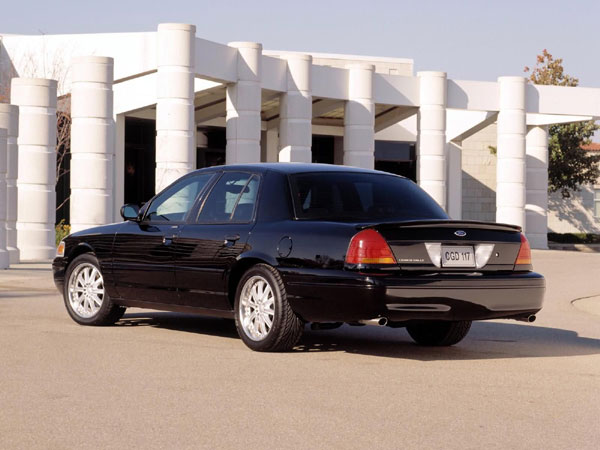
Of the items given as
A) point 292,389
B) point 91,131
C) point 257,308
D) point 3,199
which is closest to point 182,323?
point 257,308

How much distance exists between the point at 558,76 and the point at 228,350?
53410 millimetres

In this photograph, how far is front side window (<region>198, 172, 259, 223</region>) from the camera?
10.0 metres

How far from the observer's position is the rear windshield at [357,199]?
31.8ft

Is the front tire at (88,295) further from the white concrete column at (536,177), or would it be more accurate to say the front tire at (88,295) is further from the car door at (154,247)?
the white concrete column at (536,177)

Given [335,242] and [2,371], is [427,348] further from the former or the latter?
[2,371]

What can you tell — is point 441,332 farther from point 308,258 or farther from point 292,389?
point 292,389

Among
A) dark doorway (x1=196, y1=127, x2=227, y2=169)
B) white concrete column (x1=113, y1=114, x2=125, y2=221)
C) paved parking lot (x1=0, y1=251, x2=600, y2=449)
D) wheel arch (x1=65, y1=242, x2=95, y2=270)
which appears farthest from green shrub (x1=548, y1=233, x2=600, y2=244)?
wheel arch (x1=65, y1=242, x2=95, y2=270)

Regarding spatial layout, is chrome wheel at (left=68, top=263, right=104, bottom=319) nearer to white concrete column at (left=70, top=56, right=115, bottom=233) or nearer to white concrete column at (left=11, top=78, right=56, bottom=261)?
white concrete column at (left=11, top=78, right=56, bottom=261)

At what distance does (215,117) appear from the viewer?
39.9 m

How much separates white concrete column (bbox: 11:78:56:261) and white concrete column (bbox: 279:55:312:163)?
36.6ft

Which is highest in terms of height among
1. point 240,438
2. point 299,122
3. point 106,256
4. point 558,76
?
point 558,76

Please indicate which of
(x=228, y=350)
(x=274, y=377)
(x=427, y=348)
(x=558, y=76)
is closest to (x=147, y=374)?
(x=274, y=377)

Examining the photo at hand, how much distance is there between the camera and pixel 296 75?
115 feet

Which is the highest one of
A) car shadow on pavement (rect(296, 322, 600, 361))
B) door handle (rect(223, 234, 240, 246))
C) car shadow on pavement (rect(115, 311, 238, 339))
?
door handle (rect(223, 234, 240, 246))
